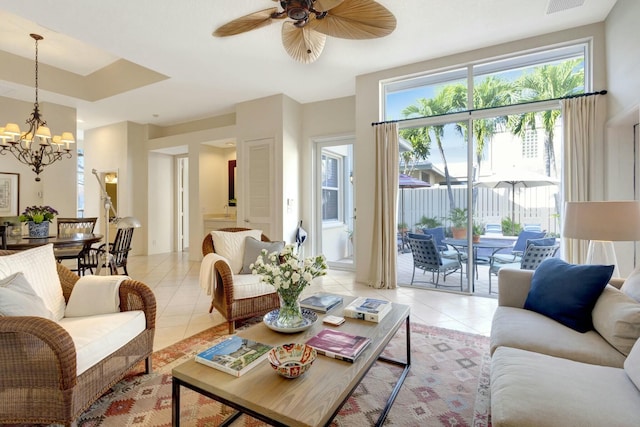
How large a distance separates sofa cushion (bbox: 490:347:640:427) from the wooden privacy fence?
2757 millimetres

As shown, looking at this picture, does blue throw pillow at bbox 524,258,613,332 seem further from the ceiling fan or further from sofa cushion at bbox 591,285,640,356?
the ceiling fan

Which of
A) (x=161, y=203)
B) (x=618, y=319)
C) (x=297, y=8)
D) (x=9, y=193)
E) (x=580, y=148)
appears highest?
(x=297, y=8)

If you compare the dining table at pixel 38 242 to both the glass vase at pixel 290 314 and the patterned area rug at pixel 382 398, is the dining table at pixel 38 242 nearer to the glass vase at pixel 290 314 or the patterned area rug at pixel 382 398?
the patterned area rug at pixel 382 398

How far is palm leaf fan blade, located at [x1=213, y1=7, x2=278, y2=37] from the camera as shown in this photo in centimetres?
220

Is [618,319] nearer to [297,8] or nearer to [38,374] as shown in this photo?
[297,8]

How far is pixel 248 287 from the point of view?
A: 2811mm

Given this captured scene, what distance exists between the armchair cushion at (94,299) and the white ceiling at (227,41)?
2586 mm

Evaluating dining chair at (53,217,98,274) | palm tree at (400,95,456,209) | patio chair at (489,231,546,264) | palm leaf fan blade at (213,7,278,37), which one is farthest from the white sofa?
dining chair at (53,217,98,274)

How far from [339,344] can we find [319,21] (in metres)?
2.20

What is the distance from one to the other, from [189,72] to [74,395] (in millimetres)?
4191

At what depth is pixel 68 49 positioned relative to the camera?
4496 mm

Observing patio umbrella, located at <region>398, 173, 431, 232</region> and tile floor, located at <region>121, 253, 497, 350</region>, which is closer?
tile floor, located at <region>121, 253, 497, 350</region>

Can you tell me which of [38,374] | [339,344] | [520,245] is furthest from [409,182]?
[38,374]

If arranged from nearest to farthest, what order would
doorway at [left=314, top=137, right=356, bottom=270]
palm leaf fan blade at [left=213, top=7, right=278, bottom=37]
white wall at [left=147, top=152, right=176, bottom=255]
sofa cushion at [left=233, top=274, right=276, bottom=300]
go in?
palm leaf fan blade at [left=213, top=7, right=278, bottom=37] < sofa cushion at [left=233, top=274, right=276, bottom=300] < doorway at [left=314, top=137, right=356, bottom=270] < white wall at [left=147, top=152, right=176, bottom=255]
